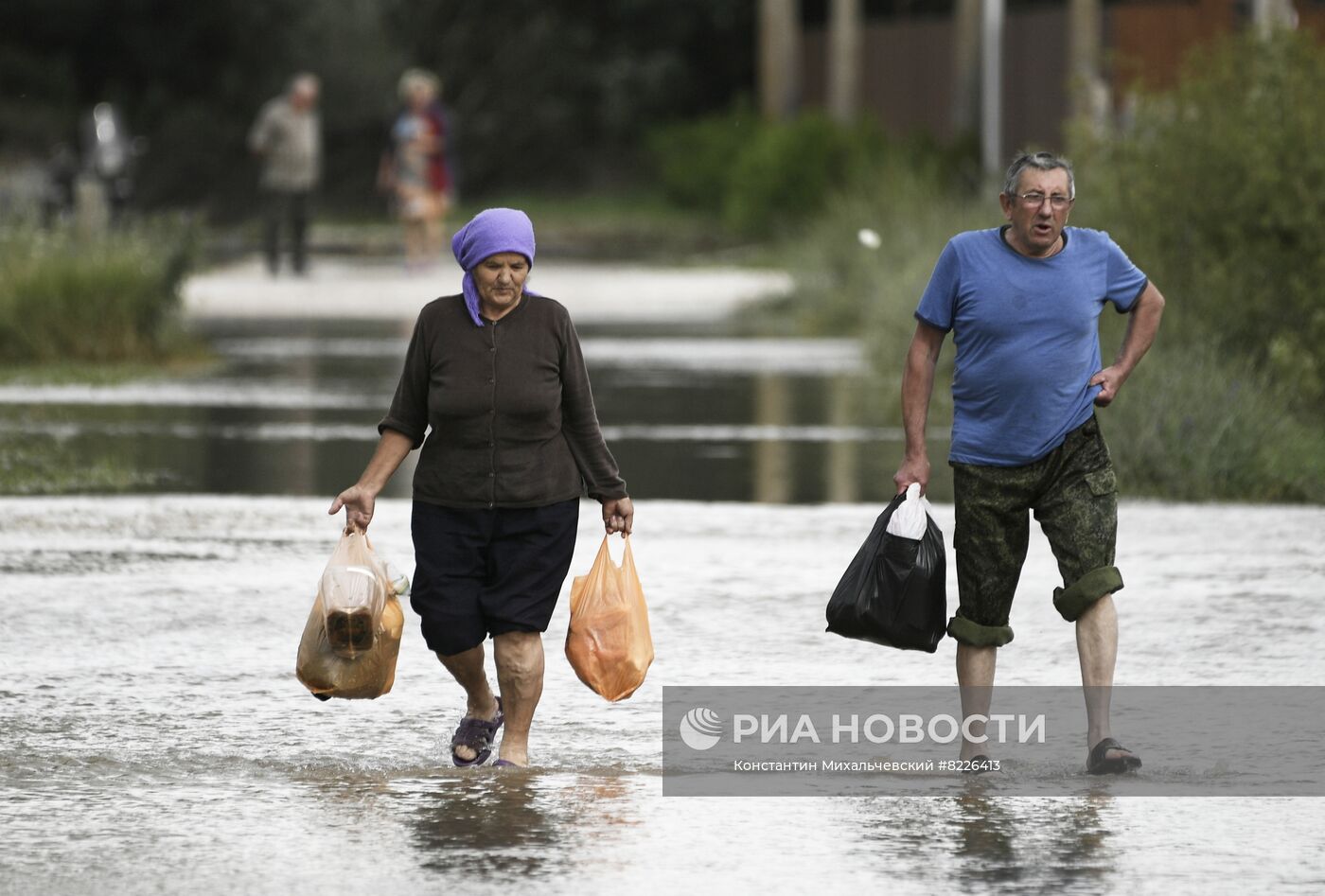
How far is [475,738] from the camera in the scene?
695 centimetres

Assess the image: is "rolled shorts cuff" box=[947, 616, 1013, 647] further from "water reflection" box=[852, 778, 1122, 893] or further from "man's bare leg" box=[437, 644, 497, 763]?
"man's bare leg" box=[437, 644, 497, 763]

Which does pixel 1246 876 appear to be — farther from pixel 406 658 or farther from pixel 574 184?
pixel 574 184

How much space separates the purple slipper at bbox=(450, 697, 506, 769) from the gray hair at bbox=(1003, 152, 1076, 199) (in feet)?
6.06

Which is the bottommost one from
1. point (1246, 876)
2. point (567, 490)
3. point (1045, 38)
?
point (1246, 876)

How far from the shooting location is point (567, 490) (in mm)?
6875

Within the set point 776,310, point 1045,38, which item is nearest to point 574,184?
point 1045,38

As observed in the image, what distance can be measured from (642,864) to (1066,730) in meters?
1.87

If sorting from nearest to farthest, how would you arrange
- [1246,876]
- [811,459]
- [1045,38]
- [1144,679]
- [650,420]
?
[1246,876] < [1144,679] < [811,459] < [650,420] < [1045,38]

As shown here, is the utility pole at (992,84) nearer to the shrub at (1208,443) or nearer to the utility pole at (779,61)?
the utility pole at (779,61)

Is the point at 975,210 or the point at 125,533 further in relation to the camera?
the point at 975,210

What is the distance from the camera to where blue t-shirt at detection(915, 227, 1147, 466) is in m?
6.87

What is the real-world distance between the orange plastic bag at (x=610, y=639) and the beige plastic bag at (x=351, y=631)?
1.50ft

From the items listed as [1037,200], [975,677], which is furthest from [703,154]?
[1037,200]

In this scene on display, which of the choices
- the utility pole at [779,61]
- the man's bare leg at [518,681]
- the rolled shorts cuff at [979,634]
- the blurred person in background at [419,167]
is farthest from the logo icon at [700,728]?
the utility pole at [779,61]
